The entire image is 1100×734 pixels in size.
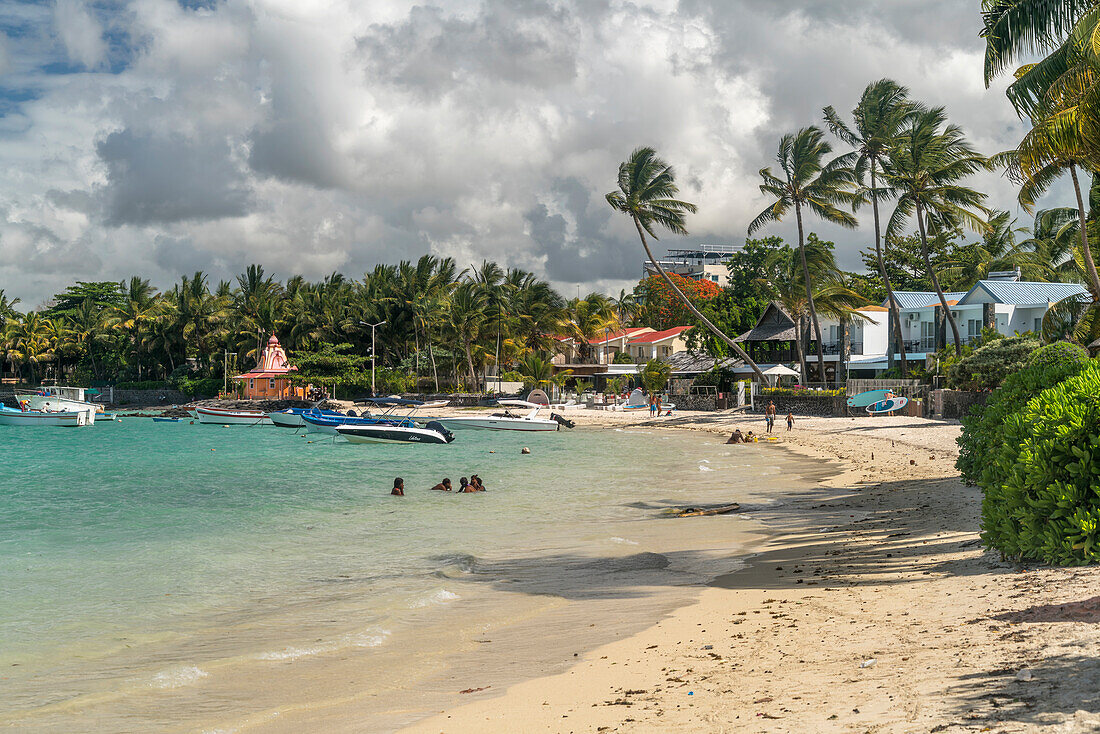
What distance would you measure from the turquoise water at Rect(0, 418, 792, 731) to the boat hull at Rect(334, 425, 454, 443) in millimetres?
6111

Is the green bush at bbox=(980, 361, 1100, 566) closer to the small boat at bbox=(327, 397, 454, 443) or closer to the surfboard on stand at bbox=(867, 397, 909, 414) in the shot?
the small boat at bbox=(327, 397, 454, 443)

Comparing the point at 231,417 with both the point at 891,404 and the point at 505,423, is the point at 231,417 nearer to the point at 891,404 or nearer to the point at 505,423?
the point at 505,423

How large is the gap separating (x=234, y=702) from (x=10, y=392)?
3892 inches

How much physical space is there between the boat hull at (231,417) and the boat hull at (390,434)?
23.8 meters

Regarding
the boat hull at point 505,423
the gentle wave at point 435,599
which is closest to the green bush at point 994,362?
the boat hull at point 505,423

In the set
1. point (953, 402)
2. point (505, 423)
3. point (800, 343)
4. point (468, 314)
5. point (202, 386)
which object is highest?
point (468, 314)

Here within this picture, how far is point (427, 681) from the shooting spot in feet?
24.7

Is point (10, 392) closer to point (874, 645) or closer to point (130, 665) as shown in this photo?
point (130, 665)

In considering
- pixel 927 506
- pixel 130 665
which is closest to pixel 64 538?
pixel 130 665

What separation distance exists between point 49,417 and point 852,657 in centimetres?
6947

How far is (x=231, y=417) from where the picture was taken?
2498 inches

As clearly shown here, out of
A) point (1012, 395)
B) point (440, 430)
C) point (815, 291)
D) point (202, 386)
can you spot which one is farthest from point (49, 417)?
point (1012, 395)

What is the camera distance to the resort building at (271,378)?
239 feet

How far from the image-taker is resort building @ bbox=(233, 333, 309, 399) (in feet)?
239
